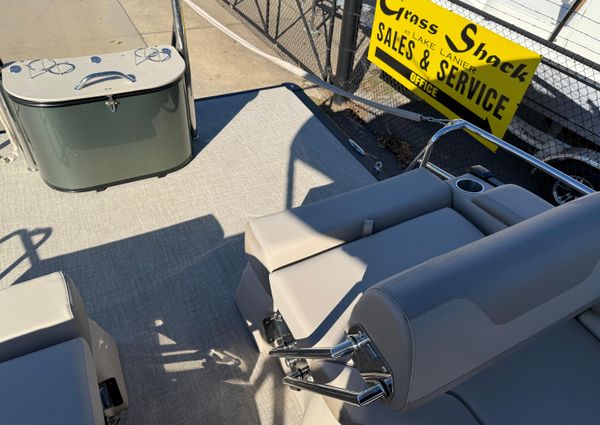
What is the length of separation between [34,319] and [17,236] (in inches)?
48.4

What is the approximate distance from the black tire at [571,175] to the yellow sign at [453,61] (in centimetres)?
84

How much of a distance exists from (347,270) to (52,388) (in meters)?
1.00

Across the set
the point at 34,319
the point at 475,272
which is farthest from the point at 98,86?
the point at 475,272

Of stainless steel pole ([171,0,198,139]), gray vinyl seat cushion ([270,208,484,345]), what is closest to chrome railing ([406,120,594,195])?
gray vinyl seat cushion ([270,208,484,345])

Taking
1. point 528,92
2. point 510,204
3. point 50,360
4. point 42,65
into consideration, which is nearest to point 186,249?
point 50,360

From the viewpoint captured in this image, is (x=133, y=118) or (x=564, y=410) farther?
(x=133, y=118)

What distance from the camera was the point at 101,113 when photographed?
2162 mm

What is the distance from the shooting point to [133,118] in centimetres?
227

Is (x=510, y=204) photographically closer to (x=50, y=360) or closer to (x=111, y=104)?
(x=50, y=360)

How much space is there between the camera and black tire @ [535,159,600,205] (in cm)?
307

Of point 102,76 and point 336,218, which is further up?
→ point 102,76

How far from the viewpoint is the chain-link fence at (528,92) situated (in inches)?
111

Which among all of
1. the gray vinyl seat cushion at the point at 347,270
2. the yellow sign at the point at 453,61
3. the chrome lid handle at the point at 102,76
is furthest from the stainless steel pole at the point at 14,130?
the yellow sign at the point at 453,61

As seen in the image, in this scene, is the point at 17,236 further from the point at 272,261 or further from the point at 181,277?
the point at 272,261
